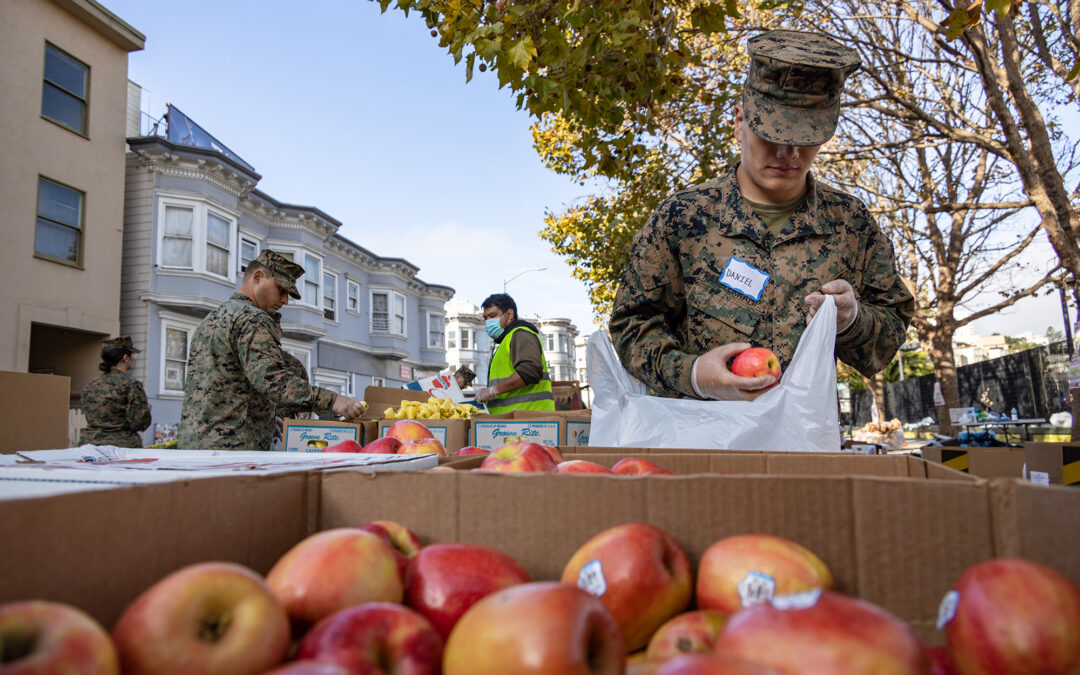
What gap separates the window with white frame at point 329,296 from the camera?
29625mm

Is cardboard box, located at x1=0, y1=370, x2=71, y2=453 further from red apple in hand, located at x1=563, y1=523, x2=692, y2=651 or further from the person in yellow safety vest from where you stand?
red apple in hand, located at x1=563, y1=523, x2=692, y2=651

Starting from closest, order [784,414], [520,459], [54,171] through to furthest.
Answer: [520,459], [784,414], [54,171]

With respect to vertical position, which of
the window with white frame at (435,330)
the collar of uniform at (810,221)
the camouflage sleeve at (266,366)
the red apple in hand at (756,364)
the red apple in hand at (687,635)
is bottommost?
the red apple in hand at (687,635)

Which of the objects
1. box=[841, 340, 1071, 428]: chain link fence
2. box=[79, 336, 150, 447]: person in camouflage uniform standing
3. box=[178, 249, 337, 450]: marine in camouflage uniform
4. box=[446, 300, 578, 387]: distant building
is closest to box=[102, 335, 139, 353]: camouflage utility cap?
box=[79, 336, 150, 447]: person in camouflage uniform standing

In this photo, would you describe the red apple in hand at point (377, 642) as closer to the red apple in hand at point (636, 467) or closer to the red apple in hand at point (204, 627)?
the red apple in hand at point (204, 627)

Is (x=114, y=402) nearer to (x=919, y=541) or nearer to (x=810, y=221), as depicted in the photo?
(x=810, y=221)

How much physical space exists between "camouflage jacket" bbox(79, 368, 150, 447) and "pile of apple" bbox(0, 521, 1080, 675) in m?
8.36

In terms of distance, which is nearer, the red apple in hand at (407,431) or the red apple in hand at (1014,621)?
the red apple in hand at (1014,621)

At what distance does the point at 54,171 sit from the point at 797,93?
19.0 metres

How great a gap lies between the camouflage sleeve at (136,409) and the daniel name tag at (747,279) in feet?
26.0

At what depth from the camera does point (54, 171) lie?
16188mm

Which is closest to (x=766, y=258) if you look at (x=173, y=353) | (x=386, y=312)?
(x=173, y=353)

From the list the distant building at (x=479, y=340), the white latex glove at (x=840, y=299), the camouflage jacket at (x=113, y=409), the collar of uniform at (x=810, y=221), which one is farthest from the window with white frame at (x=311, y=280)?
the white latex glove at (x=840, y=299)

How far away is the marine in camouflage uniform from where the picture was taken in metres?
4.36
